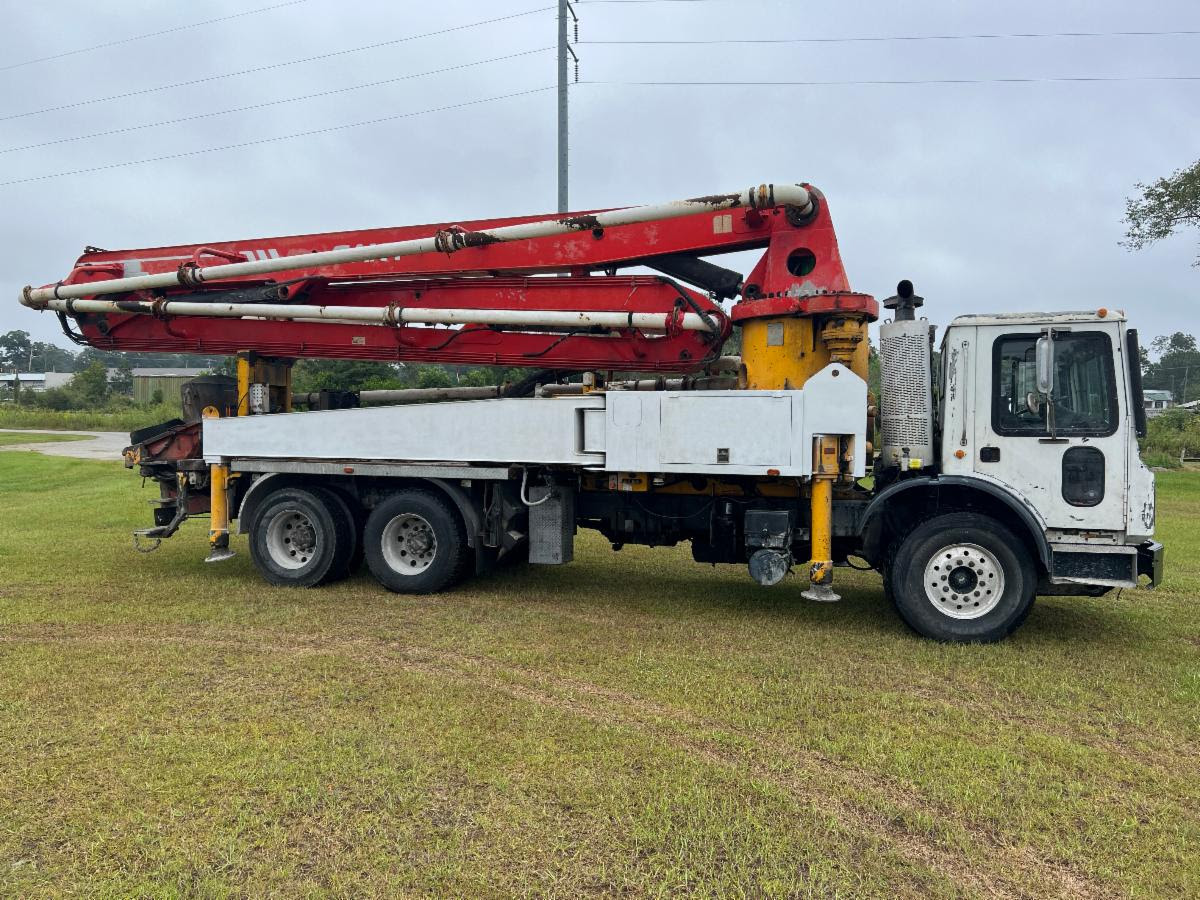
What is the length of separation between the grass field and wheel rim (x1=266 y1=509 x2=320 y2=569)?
100 cm

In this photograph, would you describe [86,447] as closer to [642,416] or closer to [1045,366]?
[642,416]

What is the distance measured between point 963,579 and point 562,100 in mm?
11105

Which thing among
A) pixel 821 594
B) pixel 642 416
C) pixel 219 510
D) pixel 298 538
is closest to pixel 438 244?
pixel 642 416

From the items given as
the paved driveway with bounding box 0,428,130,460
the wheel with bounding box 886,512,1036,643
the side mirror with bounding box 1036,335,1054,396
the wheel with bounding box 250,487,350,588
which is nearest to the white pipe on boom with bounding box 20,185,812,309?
the side mirror with bounding box 1036,335,1054,396

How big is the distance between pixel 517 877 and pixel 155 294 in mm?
7587

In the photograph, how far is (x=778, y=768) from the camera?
12.7 ft

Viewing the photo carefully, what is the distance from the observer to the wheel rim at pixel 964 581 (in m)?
6.03

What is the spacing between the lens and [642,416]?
670 centimetres

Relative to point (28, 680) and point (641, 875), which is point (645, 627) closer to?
point (641, 875)

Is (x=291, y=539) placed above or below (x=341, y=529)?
below

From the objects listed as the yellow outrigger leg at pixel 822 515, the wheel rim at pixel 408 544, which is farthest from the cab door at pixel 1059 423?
the wheel rim at pixel 408 544

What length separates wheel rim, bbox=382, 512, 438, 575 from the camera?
25.4 feet

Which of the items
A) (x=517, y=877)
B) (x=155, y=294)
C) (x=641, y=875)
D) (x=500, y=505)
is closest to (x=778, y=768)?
(x=641, y=875)

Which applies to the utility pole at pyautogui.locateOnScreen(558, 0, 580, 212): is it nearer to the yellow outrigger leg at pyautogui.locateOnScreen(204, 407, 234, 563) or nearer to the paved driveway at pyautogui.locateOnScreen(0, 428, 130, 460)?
the yellow outrigger leg at pyautogui.locateOnScreen(204, 407, 234, 563)
